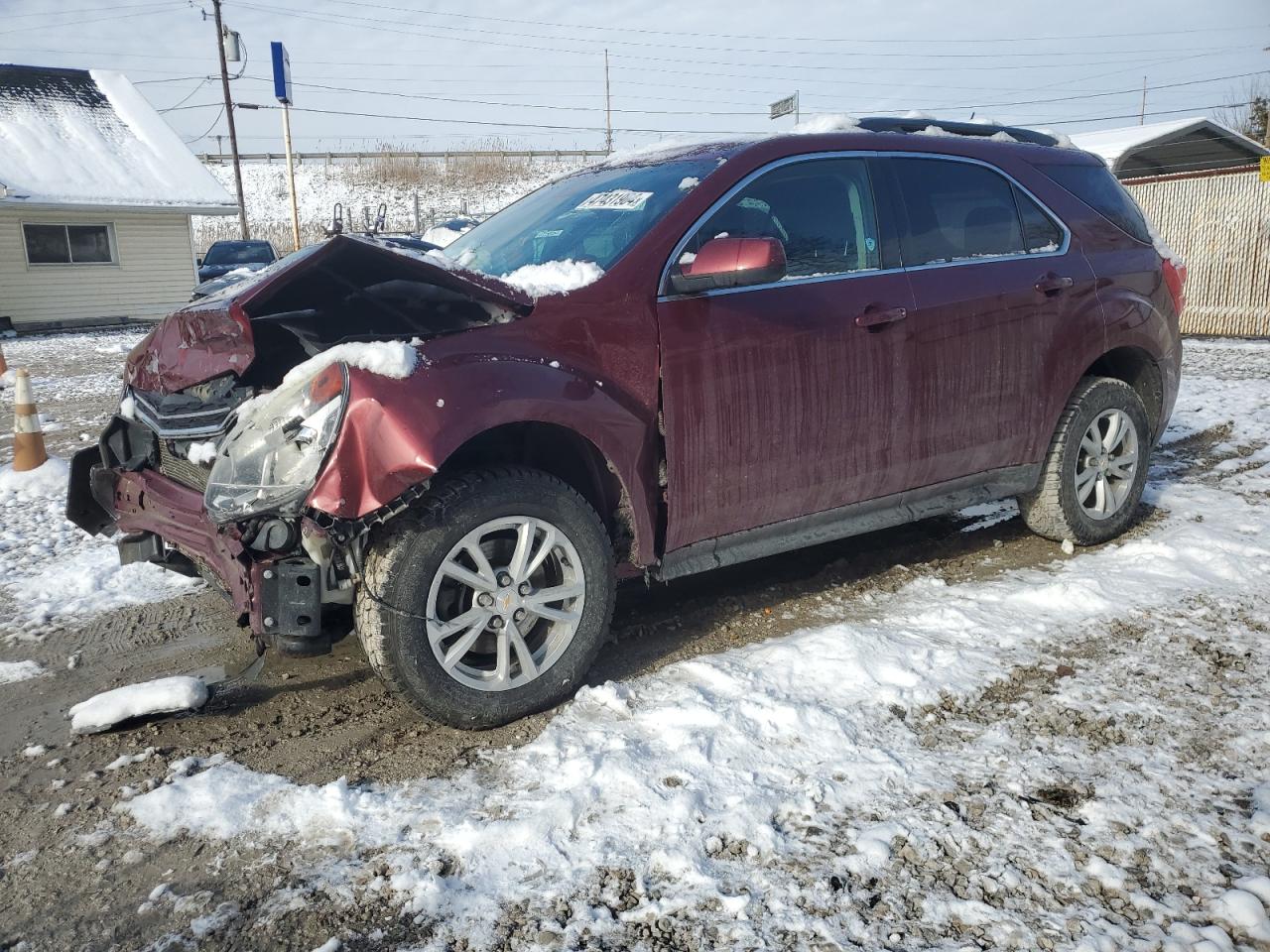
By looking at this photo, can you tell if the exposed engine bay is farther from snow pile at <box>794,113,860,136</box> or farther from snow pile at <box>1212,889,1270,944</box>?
snow pile at <box>1212,889,1270,944</box>

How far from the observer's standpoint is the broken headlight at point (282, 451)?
2.74 metres

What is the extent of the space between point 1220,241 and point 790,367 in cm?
1462

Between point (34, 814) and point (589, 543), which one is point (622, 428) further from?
point (34, 814)

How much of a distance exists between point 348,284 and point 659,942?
2.26 m

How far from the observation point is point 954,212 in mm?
4191

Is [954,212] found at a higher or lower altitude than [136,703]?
higher

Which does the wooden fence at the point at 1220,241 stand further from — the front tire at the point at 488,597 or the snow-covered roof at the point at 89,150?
the snow-covered roof at the point at 89,150

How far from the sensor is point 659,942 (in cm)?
208

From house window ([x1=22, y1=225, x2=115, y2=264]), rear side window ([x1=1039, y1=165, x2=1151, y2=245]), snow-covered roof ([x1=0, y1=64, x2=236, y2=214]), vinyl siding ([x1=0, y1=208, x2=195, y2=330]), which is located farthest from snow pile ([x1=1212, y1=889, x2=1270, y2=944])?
house window ([x1=22, y1=225, x2=115, y2=264])

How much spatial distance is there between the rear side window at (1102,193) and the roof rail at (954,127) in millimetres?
246

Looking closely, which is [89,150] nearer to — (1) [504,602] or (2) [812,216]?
(2) [812,216]

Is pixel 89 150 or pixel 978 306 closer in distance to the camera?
pixel 978 306

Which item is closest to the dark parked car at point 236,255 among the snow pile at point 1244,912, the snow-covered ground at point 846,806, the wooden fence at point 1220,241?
the wooden fence at point 1220,241

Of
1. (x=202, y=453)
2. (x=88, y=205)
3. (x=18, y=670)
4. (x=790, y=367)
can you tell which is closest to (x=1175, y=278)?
(x=790, y=367)
